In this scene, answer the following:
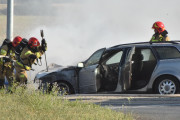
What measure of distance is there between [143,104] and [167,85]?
1.33 m

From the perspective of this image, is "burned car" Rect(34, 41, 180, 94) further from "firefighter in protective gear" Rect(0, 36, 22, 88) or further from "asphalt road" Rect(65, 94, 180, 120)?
"firefighter in protective gear" Rect(0, 36, 22, 88)

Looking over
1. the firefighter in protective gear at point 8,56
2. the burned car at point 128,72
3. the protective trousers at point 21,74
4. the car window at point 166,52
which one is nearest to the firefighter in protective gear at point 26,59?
the protective trousers at point 21,74

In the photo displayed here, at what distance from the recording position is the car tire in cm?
1477

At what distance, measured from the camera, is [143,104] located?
13.8 m

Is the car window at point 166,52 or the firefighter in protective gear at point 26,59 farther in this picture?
the firefighter in protective gear at point 26,59

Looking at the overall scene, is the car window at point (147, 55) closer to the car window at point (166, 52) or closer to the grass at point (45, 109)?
the car window at point (166, 52)

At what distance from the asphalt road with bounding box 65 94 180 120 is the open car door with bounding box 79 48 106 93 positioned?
284mm

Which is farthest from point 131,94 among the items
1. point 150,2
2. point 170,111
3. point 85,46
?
point 150,2

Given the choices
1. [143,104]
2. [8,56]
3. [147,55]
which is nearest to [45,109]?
[143,104]

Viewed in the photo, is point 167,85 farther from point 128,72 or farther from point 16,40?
point 16,40

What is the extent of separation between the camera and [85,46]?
40.1m

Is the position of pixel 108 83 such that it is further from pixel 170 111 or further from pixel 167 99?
pixel 170 111

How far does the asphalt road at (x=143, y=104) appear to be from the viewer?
12078mm

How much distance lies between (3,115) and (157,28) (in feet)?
25.0
